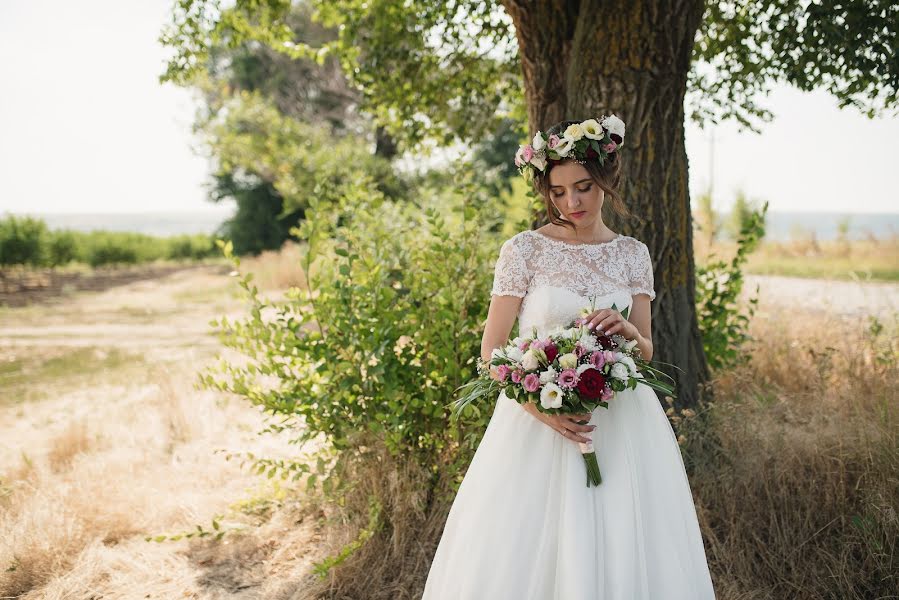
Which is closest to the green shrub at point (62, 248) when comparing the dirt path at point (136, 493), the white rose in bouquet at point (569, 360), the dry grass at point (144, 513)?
the dirt path at point (136, 493)

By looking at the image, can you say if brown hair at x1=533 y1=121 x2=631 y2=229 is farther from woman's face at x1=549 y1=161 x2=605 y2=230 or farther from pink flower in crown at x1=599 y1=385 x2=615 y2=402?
pink flower in crown at x1=599 y1=385 x2=615 y2=402

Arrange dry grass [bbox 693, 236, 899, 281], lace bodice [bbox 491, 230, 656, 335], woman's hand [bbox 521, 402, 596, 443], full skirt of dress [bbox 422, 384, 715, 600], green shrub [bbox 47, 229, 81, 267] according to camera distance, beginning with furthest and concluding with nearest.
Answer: green shrub [bbox 47, 229, 81, 267], dry grass [bbox 693, 236, 899, 281], lace bodice [bbox 491, 230, 656, 335], woman's hand [bbox 521, 402, 596, 443], full skirt of dress [bbox 422, 384, 715, 600]

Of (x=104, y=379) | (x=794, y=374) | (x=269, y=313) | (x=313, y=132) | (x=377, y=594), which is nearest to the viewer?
(x=377, y=594)

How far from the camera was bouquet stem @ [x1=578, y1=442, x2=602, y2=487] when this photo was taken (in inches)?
96.3

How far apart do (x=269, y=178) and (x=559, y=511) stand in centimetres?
2453

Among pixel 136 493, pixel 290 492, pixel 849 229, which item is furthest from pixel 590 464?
pixel 849 229

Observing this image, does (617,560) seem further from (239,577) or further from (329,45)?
(329,45)

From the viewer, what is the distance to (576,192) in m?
2.75

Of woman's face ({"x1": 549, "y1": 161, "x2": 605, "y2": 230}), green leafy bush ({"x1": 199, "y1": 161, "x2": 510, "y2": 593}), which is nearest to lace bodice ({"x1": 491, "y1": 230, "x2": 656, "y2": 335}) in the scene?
woman's face ({"x1": 549, "y1": 161, "x2": 605, "y2": 230})

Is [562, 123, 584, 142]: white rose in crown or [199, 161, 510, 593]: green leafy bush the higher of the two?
A: [562, 123, 584, 142]: white rose in crown

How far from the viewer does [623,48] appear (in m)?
4.10

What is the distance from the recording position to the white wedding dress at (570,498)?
2.38 m

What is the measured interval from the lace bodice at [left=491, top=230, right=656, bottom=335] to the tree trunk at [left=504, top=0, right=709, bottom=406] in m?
1.46

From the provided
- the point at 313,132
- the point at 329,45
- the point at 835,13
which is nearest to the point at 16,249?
the point at 313,132
